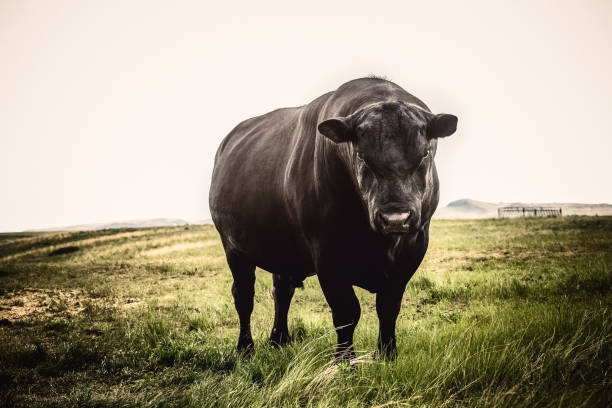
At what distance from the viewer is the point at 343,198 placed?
3.36m

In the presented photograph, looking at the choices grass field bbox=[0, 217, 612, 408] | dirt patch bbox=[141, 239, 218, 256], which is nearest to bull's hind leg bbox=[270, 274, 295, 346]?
grass field bbox=[0, 217, 612, 408]

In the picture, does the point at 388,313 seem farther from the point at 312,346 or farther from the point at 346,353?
the point at 312,346

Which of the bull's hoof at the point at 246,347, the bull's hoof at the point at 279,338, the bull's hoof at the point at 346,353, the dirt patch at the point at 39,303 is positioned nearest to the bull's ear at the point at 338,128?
the bull's hoof at the point at 346,353

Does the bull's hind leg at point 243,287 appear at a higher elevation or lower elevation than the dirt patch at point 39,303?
higher

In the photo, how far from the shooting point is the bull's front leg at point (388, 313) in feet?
12.0

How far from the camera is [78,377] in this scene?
4180 millimetres

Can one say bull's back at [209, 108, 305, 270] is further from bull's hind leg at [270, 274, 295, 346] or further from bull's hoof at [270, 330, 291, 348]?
bull's hoof at [270, 330, 291, 348]

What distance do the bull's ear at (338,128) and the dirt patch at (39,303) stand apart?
676 centimetres

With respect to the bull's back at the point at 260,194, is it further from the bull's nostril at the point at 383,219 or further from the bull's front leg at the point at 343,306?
the bull's nostril at the point at 383,219

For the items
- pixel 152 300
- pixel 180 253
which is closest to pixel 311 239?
pixel 152 300

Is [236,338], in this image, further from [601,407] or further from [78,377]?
[601,407]

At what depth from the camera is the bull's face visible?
8.88 feet

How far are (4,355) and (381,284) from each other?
14.6ft

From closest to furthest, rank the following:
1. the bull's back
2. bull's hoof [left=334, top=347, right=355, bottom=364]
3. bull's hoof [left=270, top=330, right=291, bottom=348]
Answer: bull's hoof [left=334, top=347, right=355, bottom=364], the bull's back, bull's hoof [left=270, top=330, right=291, bottom=348]
